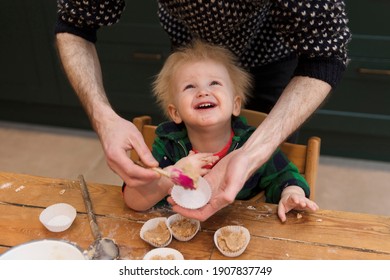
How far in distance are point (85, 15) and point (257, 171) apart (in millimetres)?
708

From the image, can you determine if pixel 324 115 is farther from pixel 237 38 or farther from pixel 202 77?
pixel 202 77

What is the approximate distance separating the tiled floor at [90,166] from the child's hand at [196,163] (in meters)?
1.21

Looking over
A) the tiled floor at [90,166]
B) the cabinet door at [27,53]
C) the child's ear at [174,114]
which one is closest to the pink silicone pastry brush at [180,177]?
the child's ear at [174,114]

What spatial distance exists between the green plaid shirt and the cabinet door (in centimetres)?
146

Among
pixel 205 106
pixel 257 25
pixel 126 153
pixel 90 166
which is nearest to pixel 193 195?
pixel 126 153

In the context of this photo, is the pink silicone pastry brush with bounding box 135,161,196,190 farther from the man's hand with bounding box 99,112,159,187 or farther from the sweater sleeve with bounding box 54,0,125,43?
the sweater sleeve with bounding box 54,0,125,43

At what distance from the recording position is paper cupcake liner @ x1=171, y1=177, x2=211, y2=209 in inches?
38.1

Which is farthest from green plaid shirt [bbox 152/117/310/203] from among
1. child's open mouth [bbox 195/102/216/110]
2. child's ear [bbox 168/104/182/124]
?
child's open mouth [bbox 195/102/216/110]

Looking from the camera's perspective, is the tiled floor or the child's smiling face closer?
the child's smiling face

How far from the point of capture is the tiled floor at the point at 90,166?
7.24ft

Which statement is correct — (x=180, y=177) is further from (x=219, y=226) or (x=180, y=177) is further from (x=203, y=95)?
(x=203, y=95)

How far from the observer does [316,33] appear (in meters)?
1.11

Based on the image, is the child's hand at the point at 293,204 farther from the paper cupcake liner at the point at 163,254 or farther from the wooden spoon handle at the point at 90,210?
the wooden spoon handle at the point at 90,210
